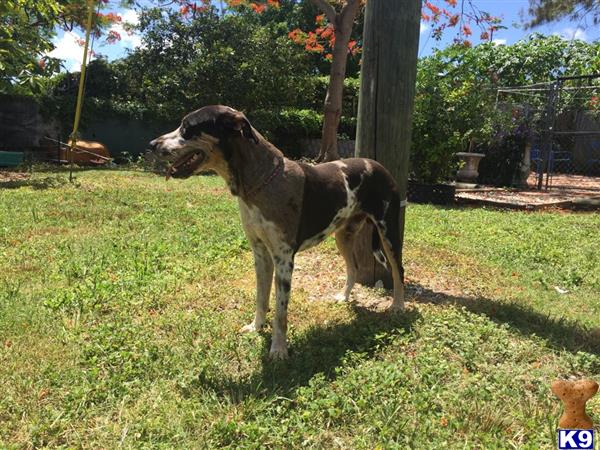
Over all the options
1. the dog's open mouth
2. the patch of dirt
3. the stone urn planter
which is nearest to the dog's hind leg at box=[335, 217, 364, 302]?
the patch of dirt

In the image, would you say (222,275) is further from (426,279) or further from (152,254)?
(426,279)

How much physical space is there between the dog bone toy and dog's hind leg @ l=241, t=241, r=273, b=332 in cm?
236

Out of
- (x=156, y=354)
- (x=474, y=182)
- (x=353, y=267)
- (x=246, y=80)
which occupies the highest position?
(x=246, y=80)

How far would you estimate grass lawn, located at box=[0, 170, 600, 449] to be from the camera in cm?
270

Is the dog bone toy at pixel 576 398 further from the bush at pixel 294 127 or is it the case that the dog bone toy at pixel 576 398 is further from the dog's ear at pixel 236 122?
the bush at pixel 294 127

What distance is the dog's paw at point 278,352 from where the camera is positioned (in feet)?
11.5

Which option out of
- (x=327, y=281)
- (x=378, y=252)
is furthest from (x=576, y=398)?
(x=327, y=281)

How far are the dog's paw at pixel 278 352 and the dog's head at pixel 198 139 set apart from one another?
51.1 inches

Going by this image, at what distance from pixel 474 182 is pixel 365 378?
1281 centimetres

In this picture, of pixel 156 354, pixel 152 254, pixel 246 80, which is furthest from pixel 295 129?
pixel 156 354

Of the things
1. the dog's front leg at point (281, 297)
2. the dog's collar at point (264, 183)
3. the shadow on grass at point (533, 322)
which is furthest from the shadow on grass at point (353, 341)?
the dog's collar at point (264, 183)

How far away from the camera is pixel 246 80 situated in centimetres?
1672

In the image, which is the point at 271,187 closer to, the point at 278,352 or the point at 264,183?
the point at 264,183

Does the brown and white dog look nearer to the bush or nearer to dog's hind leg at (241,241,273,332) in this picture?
dog's hind leg at (241,241,273,332)
